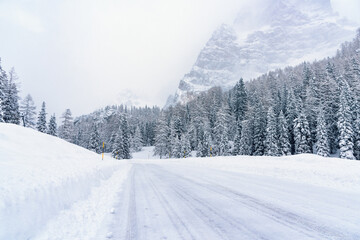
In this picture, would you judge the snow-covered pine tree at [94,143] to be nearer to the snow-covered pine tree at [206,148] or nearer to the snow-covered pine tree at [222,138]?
the snow-covered pine tree at [206,148]

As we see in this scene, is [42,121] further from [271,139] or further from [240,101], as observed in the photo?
[240,101]

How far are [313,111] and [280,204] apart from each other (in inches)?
1973

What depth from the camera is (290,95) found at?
155 ft

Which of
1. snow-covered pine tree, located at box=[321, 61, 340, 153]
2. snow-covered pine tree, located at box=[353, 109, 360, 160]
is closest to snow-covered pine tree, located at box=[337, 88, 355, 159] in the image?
snow-covered pine tree, located at box=[353, 109, 360, 160]

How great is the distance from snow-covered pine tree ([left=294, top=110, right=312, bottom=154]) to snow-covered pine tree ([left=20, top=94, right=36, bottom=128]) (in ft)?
215

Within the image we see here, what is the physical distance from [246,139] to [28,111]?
58.8 metres

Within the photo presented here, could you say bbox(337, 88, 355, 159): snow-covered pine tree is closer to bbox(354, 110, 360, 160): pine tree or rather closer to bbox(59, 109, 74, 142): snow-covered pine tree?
bbox(354, 110, 360, 160): pine tree

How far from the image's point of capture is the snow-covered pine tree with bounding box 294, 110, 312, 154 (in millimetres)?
39062

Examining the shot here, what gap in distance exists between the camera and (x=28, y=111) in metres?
51.7

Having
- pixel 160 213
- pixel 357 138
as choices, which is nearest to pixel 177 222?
pixel 160 213

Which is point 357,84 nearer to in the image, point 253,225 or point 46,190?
point 253,225

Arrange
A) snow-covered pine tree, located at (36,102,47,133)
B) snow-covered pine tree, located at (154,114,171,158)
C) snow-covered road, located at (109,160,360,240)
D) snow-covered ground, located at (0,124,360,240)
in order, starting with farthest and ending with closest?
1. snow-covered pine tree, located at (154,114,171,158)
2. snow-covered pine tree, located at (36,102,47,133)
3. snow-covered road, located at (109,160,360,240)
4. snow-covered ground, located at (0,124,360,240)

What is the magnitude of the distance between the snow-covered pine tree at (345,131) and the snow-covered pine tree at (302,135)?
19.7 feet

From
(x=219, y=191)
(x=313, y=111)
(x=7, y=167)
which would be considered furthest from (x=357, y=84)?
(x=7, y=167)
